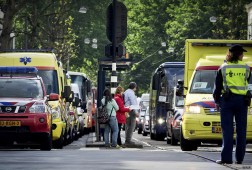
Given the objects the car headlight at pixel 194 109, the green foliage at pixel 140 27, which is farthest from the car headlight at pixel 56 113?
the green foliage at pixel 140 27

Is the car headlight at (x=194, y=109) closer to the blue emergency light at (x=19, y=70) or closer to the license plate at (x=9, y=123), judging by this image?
the license plate at (x=9, y=123)

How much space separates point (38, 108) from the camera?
996 inches

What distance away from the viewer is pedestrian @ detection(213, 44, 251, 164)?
59.4 ft

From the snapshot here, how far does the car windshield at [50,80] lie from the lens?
30391 mm

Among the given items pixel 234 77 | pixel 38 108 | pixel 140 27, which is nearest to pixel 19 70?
pixel 38 108

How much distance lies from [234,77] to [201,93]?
852cm

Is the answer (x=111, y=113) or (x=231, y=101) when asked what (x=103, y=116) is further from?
(x=231, y=101)

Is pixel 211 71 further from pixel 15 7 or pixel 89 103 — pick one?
pixel 89 103

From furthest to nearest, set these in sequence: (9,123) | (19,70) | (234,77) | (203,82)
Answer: (19,70) < (203,82) < (9,123) < (234,77)

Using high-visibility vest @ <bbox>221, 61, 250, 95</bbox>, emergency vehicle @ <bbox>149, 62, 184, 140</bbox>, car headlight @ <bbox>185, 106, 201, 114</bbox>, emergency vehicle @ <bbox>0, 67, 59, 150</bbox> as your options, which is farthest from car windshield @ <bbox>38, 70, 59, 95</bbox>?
high-visibility vest @ <bbox>221, 61, 250, 95</bbox>

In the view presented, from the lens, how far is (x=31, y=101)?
25.3m

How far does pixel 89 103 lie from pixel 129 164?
40042mm

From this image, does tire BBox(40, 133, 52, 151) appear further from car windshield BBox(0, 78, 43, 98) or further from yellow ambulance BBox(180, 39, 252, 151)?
yellow ambulance BBox(180, 39, 252, 151)

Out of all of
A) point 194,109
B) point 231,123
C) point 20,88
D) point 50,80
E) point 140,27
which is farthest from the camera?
point 140,27
